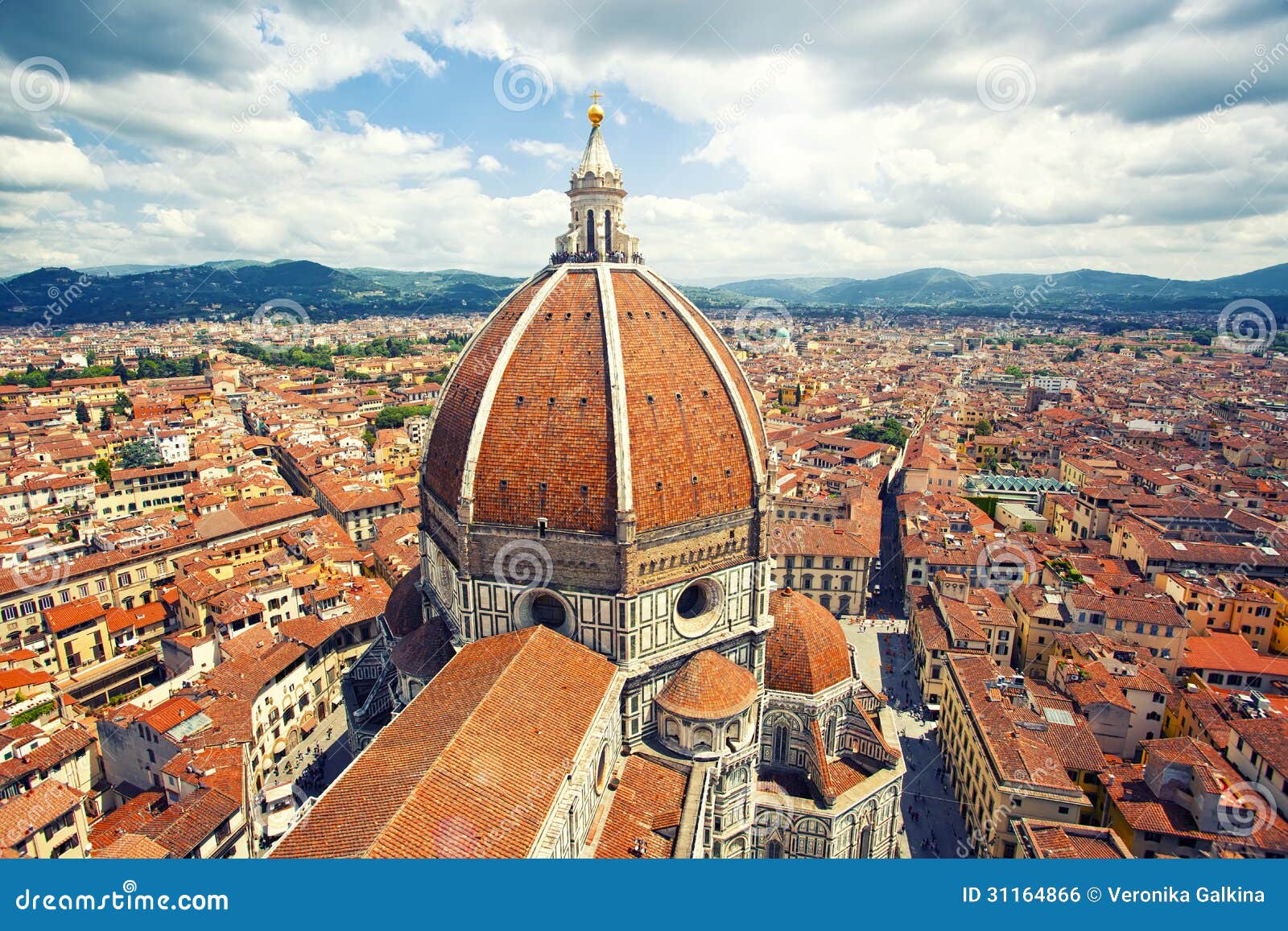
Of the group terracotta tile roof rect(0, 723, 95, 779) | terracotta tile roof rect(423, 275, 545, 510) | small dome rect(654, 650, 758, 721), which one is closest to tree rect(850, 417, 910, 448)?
small dome rect(654, 650, 758, 721)

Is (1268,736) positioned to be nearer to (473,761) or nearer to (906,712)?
(906,712)

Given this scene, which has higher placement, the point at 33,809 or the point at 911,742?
the point at 33,809

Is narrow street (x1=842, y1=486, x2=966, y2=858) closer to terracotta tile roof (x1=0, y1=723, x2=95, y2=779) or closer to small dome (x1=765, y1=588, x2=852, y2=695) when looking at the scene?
small dome (x1=765, y1=588, x2=852, y2=695)

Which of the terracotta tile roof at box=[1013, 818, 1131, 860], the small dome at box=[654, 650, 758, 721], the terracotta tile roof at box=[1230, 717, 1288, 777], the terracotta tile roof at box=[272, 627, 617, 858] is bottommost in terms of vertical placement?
the terracotta tile roof at box=[1013, 818, 1131, 860]

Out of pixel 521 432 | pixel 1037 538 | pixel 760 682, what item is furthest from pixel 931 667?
pixel 521 432

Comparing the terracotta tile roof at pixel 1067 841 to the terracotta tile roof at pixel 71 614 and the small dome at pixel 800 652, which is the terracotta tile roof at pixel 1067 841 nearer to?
the small dome at pixel 800 652

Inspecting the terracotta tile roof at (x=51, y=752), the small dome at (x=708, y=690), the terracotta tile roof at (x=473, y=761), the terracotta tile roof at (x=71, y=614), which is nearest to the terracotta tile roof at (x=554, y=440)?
the terracotta tile roof at (x=473, y=761)

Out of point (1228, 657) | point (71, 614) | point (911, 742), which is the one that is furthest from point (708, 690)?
point (71, 614)
